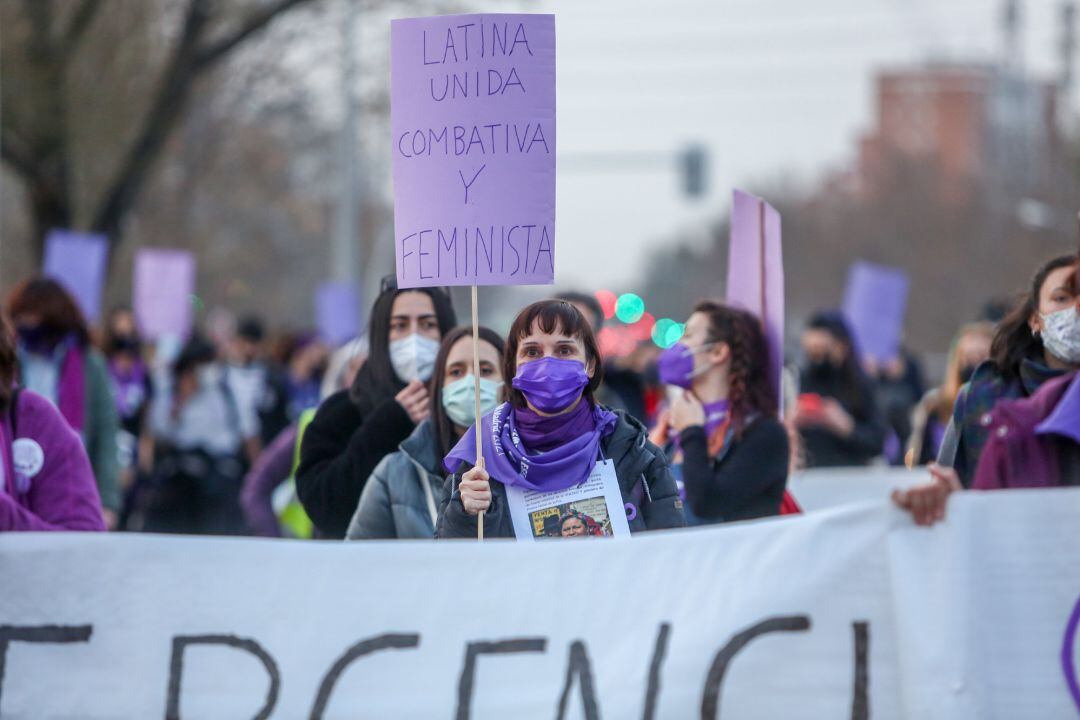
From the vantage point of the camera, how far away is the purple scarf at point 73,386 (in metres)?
7.83

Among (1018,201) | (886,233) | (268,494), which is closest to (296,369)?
(268,494)

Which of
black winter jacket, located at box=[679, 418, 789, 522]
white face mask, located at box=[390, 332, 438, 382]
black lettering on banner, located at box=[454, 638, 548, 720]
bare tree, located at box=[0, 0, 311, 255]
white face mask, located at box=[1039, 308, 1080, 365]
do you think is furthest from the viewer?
bare tree, located at box=[0, 0, 311, 255]

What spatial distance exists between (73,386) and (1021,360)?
445 centimetres

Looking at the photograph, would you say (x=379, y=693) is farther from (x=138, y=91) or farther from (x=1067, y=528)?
(x=138, y=91)

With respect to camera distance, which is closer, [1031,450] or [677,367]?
[1031,450]

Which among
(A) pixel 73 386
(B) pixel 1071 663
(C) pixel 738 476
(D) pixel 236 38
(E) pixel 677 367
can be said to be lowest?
(B) pixel 1071 663

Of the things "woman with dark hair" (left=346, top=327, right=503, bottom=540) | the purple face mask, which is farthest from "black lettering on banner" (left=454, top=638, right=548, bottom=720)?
"woman with dark hair" (left=346, top=327, right=503, bottom=540)

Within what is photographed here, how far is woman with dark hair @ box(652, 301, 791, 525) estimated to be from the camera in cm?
545

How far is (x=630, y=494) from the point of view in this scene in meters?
4.59

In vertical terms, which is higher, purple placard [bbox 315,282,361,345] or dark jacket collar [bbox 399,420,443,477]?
dark jacket collar [bbox 399,420,443,477]

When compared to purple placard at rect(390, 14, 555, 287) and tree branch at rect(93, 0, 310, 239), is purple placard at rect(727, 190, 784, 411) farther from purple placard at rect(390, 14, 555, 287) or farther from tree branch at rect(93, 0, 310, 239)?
tree branch at rect(93, 0, 310, 239)

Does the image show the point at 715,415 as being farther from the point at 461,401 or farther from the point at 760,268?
the point at 461,401

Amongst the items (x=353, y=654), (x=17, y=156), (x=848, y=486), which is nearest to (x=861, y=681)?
(x=353, y=654)

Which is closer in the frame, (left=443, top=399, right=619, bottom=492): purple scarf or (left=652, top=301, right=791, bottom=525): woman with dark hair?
(left=443, top=399, right=619, bottom=492): purple scarf
